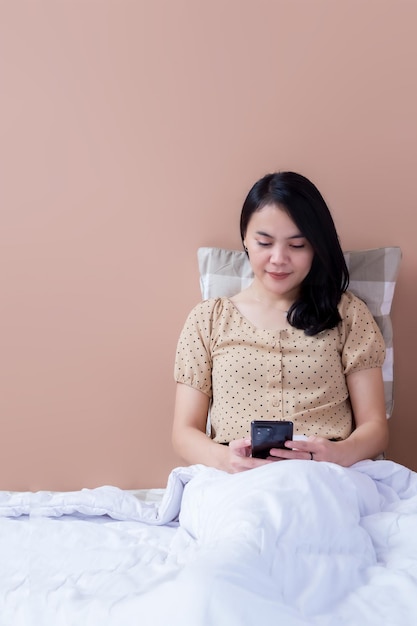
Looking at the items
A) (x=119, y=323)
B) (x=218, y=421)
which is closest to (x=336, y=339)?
(x=218, y=421)

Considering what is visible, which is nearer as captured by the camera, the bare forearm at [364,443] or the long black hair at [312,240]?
the bare forearm at [364,443]

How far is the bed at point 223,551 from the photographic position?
2.92 ft

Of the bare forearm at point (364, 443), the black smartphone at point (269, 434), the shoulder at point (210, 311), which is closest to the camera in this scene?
the black smartphone at point (269, 434)

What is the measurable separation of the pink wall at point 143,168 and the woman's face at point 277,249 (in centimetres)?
29

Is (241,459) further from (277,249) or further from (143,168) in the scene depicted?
(143,168)

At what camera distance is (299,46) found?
6.47 ft

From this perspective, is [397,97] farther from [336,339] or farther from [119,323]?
[119,323]

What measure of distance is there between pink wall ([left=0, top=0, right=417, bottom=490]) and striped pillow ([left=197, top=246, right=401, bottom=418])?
0.34 feet

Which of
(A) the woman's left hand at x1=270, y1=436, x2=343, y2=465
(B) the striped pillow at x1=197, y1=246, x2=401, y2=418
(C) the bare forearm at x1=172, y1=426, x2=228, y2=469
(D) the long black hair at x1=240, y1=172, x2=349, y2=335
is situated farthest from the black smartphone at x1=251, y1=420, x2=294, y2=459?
(B) the striped pillow at x1=197, y1=246, x2=401, y2=418

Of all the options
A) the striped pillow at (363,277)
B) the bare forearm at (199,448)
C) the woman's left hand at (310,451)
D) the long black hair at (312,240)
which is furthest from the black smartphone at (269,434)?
the striped pillow at (363,277)

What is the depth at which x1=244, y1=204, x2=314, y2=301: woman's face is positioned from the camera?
1.70 m

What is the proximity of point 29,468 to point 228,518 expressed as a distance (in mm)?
990

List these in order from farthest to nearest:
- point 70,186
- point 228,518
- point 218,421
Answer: point 70,186 → point 218,421 → point 228,518

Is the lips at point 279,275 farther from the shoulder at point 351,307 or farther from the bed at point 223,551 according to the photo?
the bed at point 223,551
